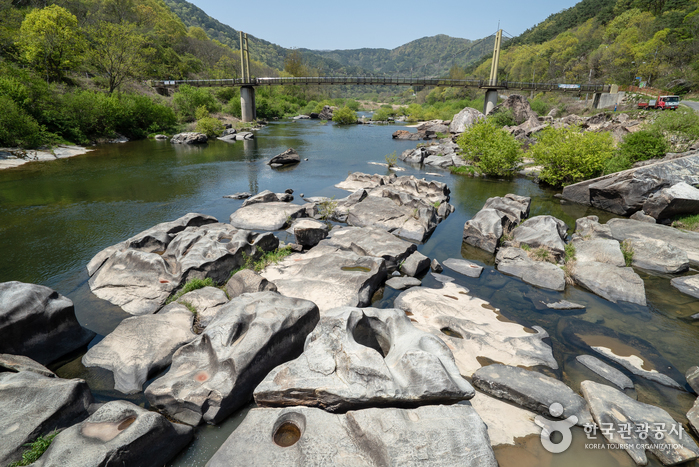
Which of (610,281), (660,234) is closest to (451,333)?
(610,281)

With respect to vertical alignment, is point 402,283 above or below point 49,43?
below

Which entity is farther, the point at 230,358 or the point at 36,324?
the point at 36,324

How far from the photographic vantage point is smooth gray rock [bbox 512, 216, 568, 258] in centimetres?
1227

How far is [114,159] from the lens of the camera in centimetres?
2895

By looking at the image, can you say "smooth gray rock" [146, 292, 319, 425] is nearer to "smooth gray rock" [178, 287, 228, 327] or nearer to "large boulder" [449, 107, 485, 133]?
"smooth gray rock" [178, 287, 228, 327]

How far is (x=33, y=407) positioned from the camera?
5000mm

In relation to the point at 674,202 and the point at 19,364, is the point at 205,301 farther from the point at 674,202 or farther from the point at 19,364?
the point at 674,202

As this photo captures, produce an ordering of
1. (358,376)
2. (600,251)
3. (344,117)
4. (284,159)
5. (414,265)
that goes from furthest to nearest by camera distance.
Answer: (344,117) < (284,159) < (600,251) < (414,265) < (358,376)

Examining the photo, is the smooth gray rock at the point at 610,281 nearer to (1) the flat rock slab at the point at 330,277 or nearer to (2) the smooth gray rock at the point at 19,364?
(1) the flat rock slab at the point at 330,277

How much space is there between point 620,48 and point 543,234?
8210cm

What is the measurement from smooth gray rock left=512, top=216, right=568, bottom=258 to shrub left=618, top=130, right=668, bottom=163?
34.5 feet

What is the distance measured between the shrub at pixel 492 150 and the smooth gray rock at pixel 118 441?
24096 millimetres

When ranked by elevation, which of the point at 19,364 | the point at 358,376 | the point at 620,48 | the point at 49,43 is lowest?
the point at 19,364

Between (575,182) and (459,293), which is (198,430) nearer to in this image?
(459,293)
